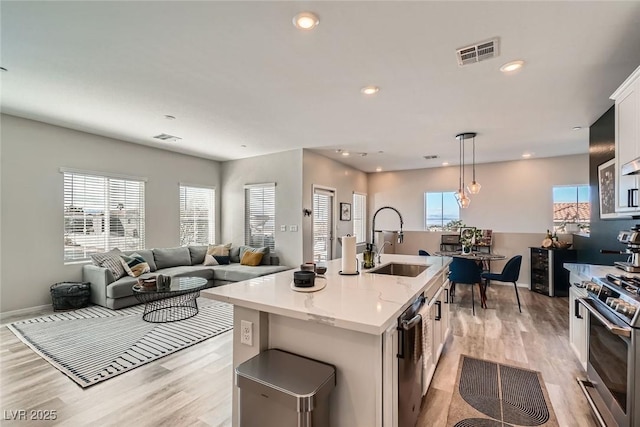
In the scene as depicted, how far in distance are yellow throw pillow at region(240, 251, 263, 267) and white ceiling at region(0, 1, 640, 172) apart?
2.45 metres

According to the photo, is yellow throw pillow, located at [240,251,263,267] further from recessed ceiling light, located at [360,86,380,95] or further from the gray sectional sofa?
recessed ceiling light, located at [360,86,380,95]

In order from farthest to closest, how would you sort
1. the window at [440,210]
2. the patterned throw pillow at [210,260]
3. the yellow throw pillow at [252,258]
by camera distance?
1. the window at [440,210]
2. the patterned throw pillow at [210,260]
3. the yellow throw pillow at [252,258]

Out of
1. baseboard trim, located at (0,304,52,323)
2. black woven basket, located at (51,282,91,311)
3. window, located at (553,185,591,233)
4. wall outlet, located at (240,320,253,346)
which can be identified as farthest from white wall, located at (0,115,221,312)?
window, located at (553,185,591,233)

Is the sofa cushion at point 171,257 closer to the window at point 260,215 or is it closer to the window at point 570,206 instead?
the window at point 260,215

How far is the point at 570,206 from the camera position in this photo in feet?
19.9

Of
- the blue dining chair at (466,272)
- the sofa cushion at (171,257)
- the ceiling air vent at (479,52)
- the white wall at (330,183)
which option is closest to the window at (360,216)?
the white wall at (330,183)

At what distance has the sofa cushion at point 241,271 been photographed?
17.2 ft

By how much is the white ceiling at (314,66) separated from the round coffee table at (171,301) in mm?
2353

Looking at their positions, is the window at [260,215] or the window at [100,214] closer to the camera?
the window at [100,214]

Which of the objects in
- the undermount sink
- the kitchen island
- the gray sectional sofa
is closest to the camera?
the kitchen island

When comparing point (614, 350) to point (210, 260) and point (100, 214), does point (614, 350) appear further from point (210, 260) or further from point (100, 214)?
point (100, 214)

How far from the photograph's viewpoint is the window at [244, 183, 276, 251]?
6211 millimetres

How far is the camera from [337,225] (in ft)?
22.3

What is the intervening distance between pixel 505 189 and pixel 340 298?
6558 millimetres
